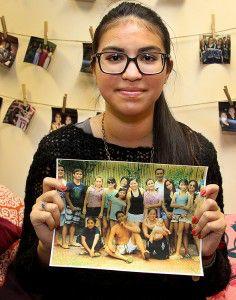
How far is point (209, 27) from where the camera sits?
1.71 meters

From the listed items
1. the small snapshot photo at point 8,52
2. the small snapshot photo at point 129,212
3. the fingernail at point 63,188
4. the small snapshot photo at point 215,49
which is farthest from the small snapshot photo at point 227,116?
the fingernail at point 63,188

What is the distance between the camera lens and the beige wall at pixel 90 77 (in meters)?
1.73

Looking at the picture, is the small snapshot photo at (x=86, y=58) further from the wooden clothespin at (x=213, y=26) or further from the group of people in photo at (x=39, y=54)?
the wooden clothespin at (x=213, y=26)

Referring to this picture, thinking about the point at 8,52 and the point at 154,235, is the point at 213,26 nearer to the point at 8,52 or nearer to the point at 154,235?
the point at 8,52

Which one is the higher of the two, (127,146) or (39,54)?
(39,54)

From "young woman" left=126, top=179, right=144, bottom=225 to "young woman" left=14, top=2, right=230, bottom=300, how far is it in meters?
0.11

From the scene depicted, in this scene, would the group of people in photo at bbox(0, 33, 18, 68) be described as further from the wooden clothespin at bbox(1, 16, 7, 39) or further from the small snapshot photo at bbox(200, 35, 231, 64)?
the small snapshot photo at bbox(200, 35, 231, 64)

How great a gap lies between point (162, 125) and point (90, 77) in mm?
838

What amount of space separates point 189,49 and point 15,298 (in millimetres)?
1138

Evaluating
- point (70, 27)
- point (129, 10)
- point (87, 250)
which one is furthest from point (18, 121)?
point (87, 250)

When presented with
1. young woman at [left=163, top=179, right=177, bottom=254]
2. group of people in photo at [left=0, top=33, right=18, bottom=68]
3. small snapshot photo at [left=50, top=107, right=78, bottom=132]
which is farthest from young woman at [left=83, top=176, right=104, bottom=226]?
group of people in photo at [left=0, top=33, right=18, bottom=68]

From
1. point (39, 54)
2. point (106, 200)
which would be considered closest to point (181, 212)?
point (106, 200)

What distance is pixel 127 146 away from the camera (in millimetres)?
992

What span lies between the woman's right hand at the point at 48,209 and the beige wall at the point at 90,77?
1.02 metres
